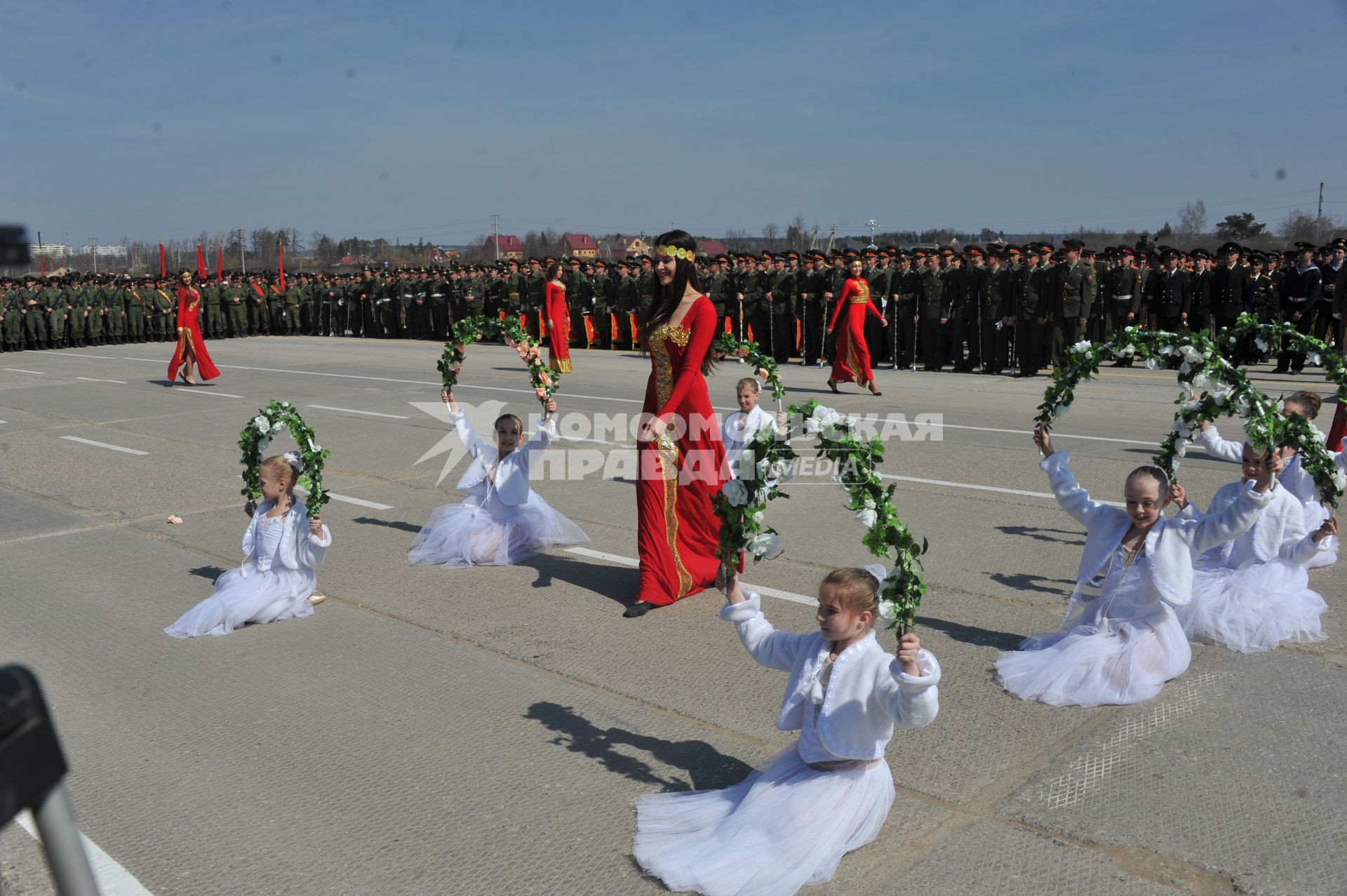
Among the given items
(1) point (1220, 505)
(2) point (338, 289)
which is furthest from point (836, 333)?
(2) point (338, 289)

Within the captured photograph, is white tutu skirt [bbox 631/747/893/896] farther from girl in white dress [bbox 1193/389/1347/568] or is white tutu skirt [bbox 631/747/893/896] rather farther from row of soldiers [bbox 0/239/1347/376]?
row of soldiers [bbox 0/239/1347/376]

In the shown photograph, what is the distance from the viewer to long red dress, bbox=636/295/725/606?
650 centimetres

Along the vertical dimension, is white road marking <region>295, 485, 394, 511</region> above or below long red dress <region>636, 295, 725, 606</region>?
below

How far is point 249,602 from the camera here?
6.50 meters

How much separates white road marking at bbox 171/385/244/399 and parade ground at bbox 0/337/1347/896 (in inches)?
334

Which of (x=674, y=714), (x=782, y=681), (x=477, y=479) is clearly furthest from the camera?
(x=477, y=479)

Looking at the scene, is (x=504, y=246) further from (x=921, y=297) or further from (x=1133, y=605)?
(x=1133, y=605)

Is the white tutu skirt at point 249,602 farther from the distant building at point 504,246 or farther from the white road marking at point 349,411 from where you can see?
the distant building at point 504,246

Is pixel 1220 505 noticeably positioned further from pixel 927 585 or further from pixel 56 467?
pixel 56 467

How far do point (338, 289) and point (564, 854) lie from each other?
3594 centimetres

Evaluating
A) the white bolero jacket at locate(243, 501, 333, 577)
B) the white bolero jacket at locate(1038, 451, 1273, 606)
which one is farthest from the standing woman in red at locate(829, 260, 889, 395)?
the white bolero jacket at locate(243, 501, 333, 577)

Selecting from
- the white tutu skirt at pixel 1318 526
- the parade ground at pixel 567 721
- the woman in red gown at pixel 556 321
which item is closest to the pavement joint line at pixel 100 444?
the parade ground at pixel 567 721

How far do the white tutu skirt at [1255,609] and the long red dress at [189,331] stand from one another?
1831 centimetres

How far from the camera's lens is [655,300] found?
674cm
